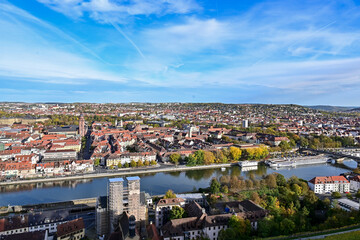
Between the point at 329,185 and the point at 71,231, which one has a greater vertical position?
the point at 329,185

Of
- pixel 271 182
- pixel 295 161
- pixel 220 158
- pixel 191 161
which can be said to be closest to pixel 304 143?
pixel 295 161

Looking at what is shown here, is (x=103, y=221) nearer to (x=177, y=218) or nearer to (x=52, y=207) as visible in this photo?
(x=177, y=218)

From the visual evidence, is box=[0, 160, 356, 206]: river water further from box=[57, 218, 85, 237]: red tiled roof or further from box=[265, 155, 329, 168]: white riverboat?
box=[57, 218, 85, 237]: red tiled roof

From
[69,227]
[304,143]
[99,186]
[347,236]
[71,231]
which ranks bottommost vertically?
[99,186]

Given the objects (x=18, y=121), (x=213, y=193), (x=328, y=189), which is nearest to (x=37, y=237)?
(x=213, y=193)

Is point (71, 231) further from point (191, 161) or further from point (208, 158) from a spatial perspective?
point (208, 158)

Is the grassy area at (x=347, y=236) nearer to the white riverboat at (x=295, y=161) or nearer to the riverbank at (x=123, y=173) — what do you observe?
the riverbank at (x=123, y=173)

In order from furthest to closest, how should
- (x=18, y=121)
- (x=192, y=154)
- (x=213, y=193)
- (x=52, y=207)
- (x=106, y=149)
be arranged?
(x=18, y=121), (x=106, y=149), (x=192, y=154), (x=213, y=193), (x=52, y=207)

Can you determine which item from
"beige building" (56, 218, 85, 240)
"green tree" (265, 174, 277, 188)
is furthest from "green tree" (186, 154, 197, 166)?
"beige building" (56, 218, 85, 240)
